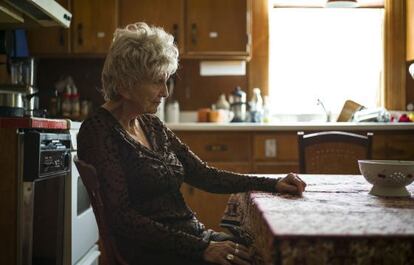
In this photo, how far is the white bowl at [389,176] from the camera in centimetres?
121

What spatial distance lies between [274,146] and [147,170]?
1775mm

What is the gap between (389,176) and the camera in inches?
48.6

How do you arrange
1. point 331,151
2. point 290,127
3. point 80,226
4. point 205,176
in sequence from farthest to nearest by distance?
point 290,127
point 80,226
point 331,151
point 205,176

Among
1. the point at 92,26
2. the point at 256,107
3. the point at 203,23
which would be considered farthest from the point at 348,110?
the point at 92,26

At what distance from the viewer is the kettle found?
342 centimetres

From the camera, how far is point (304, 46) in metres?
3.78

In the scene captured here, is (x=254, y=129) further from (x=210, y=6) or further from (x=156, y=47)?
(x=156, y=47)

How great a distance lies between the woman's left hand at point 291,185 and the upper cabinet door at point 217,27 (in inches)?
80.6

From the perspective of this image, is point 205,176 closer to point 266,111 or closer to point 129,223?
point 129,223

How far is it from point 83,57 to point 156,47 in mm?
2192

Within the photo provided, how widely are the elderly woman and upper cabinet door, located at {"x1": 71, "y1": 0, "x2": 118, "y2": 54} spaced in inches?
74.7

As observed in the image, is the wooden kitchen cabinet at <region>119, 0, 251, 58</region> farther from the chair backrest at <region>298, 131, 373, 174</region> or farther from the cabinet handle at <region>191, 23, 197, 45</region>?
the chair backrest at <region>298, 131, 373, 174</region>

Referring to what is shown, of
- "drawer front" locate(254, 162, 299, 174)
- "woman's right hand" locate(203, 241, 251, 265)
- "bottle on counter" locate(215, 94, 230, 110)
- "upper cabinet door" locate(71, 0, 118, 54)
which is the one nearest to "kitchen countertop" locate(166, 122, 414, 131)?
"drawer front" locate(254, 162, 299, 174)

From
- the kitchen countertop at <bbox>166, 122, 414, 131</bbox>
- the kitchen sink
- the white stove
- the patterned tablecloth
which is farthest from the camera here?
the kitchen sink
